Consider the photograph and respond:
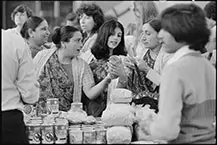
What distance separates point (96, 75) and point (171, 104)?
44.9 inches

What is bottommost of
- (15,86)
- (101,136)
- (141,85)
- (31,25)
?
(101,136)

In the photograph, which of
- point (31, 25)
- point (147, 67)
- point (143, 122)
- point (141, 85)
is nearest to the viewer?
point (143, 122)

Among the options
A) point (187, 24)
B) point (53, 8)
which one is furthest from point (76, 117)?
point (53, 8)

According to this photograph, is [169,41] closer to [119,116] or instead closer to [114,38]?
[119,116]

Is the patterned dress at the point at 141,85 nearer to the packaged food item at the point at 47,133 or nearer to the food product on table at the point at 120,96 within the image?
the food product on table at the point at 120,96

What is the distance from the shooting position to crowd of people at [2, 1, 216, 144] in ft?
5.08

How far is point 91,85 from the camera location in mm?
2514

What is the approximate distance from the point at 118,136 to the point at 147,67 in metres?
0.62

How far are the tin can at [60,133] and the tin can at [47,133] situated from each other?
0.06ft

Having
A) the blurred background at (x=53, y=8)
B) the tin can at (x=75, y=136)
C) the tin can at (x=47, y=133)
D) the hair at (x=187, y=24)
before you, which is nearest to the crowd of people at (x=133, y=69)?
the hair at (x=187, y=24)

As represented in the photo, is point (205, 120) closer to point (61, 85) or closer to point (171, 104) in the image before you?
point (171, 104)

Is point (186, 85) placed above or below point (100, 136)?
above

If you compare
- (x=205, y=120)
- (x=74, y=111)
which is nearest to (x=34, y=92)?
(x=74, y=111)

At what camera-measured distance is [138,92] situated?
7.78ft
